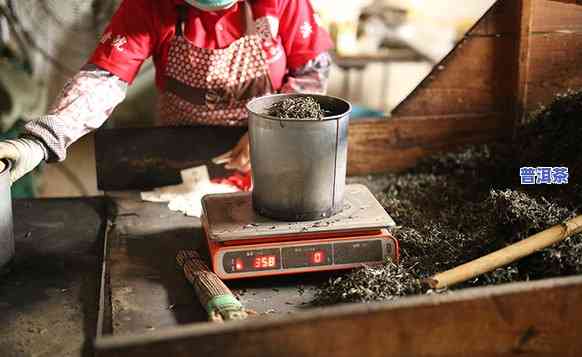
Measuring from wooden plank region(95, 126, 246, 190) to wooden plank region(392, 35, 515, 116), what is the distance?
1.80 feet

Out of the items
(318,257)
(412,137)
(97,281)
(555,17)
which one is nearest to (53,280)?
(97,281)

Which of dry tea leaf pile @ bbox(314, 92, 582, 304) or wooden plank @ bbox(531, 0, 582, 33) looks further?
wooden plank @ bbox(531, 0, 582, 33)

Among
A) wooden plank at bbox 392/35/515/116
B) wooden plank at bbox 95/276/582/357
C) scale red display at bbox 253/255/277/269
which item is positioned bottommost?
scale red display at bbox 253/255/277/269

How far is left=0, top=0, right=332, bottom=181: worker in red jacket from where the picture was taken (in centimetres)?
166

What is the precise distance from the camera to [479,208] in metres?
1.61

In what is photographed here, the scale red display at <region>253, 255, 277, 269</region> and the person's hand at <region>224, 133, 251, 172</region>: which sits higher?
the person's hand at <region>224, 133, 251, 172</region>

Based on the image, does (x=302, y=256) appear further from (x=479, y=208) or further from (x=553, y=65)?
(x=553, y=65)

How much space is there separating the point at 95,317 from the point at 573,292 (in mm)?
877

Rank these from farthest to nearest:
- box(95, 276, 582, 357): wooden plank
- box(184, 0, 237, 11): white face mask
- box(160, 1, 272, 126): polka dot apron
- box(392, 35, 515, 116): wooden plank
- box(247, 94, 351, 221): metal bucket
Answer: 1. box(392, 35, 515, 116): wooden plank
2. box(160, 1, 272, 126): polka dot apron
3. box(184, 0, 237, 11): white face mask
4. box(247, 94, 351, 221): metal bucket
5. box(95, 276, 582, 357): wooden plank

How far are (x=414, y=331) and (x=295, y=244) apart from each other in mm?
398

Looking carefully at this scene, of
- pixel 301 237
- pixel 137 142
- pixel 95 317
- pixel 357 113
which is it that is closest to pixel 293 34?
pixel 137 142

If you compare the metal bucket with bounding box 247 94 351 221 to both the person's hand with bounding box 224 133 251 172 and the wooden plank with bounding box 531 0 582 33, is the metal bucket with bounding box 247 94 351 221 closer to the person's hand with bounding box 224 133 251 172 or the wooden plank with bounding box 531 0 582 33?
the person's hand with bounding box 224 133 251 172

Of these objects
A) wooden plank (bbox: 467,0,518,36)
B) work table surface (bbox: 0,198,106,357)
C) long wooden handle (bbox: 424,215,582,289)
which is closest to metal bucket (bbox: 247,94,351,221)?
Answer: long wooden handle (bbox: 424,215,582,289)

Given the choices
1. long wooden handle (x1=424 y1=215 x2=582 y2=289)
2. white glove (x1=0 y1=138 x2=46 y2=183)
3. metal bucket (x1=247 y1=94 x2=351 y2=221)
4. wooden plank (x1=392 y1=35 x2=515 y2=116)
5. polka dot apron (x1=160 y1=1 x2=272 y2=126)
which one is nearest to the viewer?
long wooden handle (x1=424 y1=215 x2=582 y2=289)
